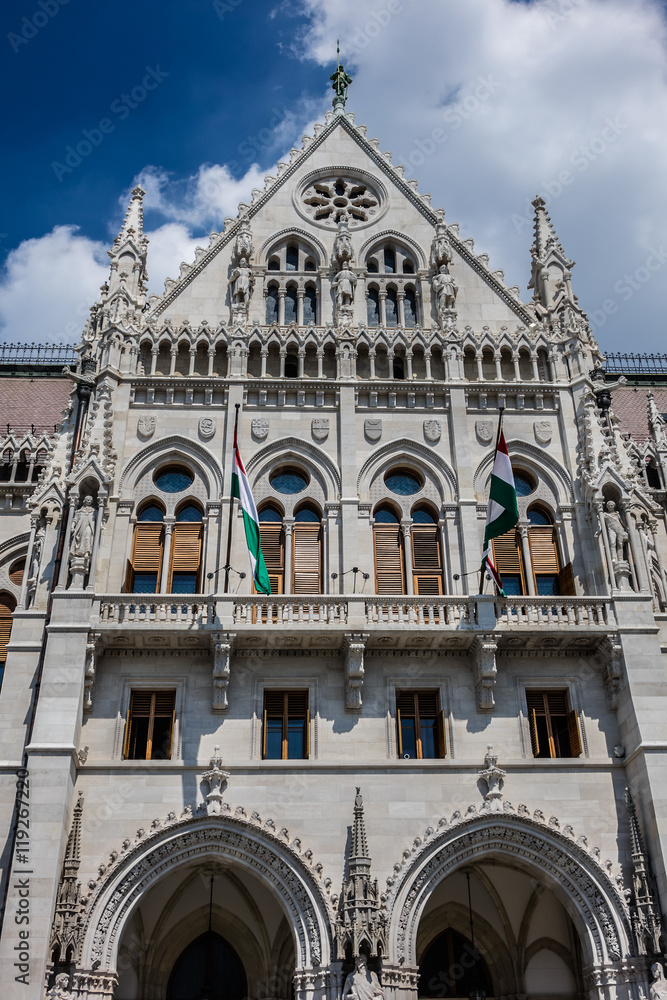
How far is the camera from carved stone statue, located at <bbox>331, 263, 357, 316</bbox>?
32.8 m

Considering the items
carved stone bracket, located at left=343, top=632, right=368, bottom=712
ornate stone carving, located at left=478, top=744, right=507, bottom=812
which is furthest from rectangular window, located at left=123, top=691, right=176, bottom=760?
ornate stone carving, located at left=478, top=744, right=507, bottom=812

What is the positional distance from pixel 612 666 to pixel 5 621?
1760 centimetres

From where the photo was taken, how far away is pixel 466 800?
971 inches

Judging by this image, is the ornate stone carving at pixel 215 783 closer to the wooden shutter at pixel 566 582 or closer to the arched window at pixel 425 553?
the arched window at pixel 425 553

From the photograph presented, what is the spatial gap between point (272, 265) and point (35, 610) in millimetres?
14723

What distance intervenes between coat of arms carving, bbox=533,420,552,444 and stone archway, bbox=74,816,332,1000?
14.2m

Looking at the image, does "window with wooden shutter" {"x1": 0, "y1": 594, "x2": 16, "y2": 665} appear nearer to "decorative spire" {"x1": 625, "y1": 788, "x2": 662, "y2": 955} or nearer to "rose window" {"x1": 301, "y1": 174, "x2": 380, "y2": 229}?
"rose window" {"x1": 301, "y1": 174, "x2": 380, "y2": 229}

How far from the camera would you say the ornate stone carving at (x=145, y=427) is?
3006 cm

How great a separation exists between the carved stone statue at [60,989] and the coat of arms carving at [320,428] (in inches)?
615

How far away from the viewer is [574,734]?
1026 inches

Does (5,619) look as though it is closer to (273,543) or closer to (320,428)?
(273,543)

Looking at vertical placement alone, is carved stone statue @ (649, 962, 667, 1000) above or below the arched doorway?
below

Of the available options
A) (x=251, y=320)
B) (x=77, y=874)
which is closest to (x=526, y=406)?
(x=251, y=320)

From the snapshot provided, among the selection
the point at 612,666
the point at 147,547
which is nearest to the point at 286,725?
the point at 147,547
